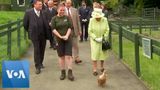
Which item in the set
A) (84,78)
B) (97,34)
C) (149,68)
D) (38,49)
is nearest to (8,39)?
(38,49)

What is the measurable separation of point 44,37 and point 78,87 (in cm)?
266

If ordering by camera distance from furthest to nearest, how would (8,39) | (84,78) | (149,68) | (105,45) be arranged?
(8,39), (149,68), (105,45), (84,78)

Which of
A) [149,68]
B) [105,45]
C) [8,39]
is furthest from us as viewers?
[8,39]

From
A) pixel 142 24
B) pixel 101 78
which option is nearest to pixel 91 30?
pixel 101 78

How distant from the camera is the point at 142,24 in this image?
29375 millimetres

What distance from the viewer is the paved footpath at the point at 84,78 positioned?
10633 millimetres

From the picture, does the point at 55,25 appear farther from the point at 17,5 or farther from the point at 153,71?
the point at 17,5

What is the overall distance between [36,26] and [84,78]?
76.4 inches

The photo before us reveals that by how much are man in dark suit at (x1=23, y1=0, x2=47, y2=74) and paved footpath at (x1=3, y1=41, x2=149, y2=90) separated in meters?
0.47

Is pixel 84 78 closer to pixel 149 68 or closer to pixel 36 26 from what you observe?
pixel 36 26

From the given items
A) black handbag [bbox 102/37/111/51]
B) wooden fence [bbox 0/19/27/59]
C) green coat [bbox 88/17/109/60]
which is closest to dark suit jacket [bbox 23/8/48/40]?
wooden fence [bbox 0/19/27/59]

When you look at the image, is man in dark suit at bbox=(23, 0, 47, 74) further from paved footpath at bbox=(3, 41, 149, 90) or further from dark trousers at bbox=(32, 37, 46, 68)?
paved footpath at bbox=(3, 41, 149, 90)

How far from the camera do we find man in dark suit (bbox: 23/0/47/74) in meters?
12.6

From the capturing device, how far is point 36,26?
12.6m
